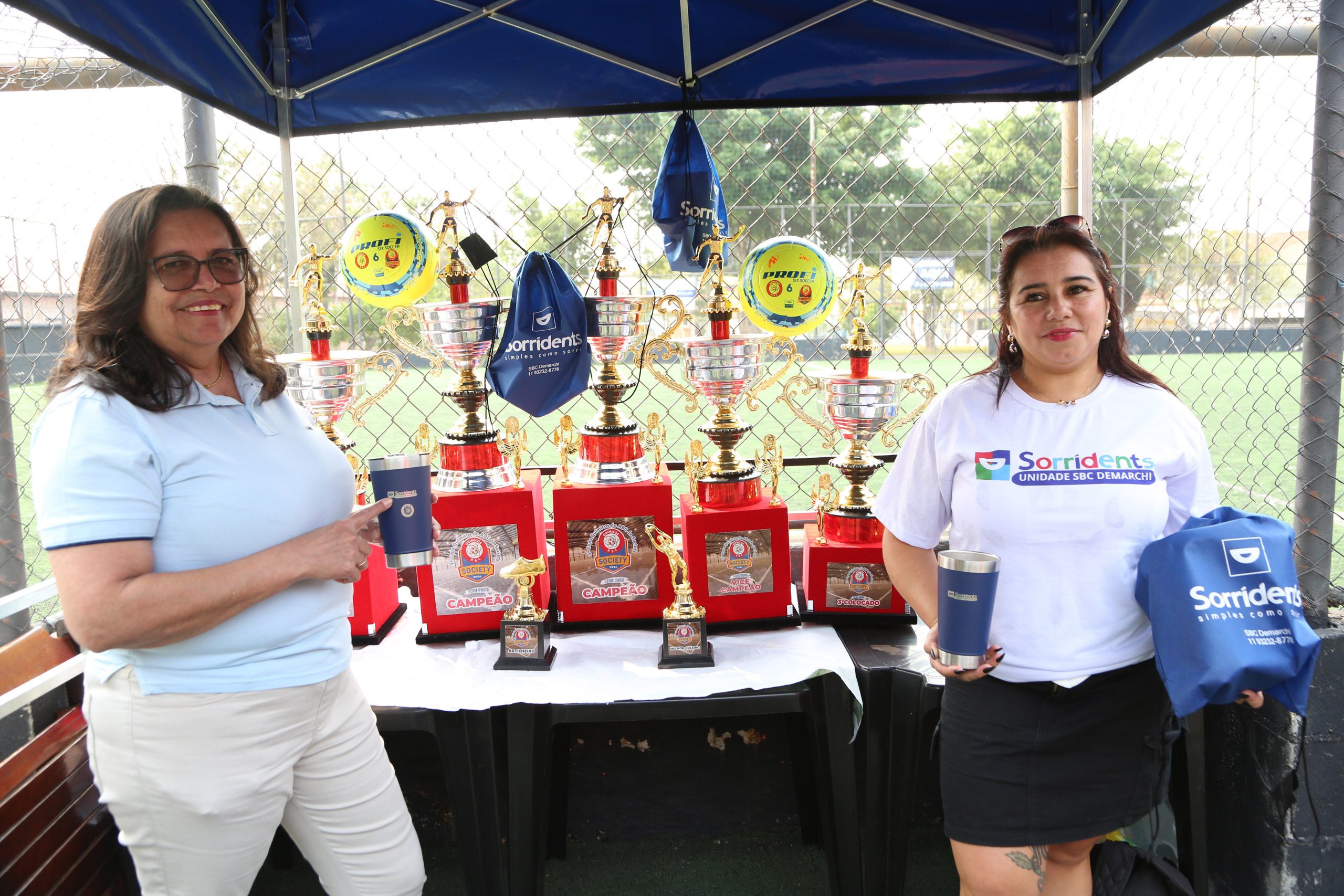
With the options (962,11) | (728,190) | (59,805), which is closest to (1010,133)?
(728,190)

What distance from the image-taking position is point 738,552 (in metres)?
2.28

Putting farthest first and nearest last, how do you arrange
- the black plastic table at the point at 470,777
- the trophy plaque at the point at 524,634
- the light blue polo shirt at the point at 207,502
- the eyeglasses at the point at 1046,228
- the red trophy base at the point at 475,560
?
1. the red trophy base at the point at 475,560
2. the trophy plaque at the point at 524,634
3. the black plastic table at the point at 470,777
4. the eyeglasses at the point at 1046,228
5. the light blue polo shirt at the point at 207,502

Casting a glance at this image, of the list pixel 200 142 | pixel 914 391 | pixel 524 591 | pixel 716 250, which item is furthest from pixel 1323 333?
pixel 200 142

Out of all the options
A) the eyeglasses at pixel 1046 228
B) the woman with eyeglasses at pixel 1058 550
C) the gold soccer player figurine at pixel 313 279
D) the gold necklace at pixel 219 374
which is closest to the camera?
the gold necklace at pixel 219 374

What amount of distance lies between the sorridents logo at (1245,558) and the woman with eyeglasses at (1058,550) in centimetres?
12

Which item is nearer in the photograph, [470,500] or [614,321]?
[470,500]

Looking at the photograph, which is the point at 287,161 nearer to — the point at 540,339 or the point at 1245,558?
the point at 540,339

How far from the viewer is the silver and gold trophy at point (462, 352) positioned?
227 cm

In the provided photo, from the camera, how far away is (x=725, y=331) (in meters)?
2.43

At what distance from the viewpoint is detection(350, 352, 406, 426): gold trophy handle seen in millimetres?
2523

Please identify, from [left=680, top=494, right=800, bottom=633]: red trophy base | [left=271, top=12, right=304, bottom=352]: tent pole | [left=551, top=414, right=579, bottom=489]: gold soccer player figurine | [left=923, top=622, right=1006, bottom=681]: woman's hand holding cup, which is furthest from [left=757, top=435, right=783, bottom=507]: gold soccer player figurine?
[left=271, top=12, right=304, bottom=352]: tent pole

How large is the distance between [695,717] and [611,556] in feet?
Result: 1.57

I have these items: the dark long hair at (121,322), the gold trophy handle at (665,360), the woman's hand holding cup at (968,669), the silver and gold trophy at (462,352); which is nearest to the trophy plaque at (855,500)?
the gold trophy handle at (665,360)

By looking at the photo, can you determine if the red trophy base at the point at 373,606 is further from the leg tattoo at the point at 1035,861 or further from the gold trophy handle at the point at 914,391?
the leg tattoo at the point at 1035,861
